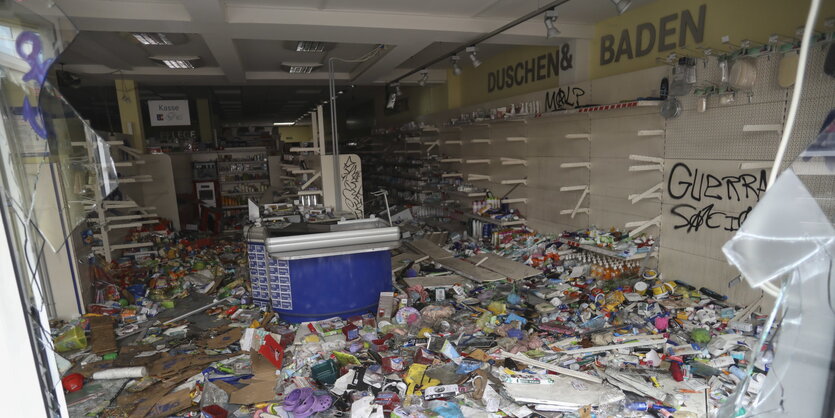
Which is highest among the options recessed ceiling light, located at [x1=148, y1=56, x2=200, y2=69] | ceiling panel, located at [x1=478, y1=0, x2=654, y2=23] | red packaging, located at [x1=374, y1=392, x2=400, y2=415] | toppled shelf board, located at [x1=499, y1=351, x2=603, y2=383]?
recessed ceiling light, located at [x1=148, y1=56, x2=200, y2=69]

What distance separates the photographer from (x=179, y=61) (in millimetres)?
7699

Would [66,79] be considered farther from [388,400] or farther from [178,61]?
[388,400]

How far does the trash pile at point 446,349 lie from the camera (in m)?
3.18

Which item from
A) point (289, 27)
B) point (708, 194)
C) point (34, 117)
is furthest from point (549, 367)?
point (289, 27)

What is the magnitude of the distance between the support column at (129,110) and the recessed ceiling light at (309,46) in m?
4.08

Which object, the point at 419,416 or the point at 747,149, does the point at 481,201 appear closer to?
the point at 747,149

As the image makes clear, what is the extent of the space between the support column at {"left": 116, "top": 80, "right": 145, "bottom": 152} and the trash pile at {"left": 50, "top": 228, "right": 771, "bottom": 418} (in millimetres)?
4197

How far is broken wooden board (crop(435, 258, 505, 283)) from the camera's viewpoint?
5.72 meters

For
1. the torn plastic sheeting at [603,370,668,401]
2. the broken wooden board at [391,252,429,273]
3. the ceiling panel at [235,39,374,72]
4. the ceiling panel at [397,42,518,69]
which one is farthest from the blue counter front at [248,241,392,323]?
the ceiling panel at [397,42,518,69]

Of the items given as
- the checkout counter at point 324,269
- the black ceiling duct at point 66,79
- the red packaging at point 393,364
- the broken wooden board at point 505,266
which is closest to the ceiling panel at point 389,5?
the checkout counter at point 324,269

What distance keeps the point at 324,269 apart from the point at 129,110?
6.80 m

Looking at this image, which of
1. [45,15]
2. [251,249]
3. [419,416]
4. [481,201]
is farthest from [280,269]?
[481,201]

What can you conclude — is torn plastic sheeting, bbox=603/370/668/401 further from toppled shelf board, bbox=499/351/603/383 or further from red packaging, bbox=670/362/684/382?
red packaging, bbox=670/362/684/382

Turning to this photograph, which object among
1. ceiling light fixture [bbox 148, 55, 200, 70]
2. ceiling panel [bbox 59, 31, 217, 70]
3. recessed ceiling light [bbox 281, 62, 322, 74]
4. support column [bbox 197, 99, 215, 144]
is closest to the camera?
ceiling panel [bbox 59, 31, 217, 70]
